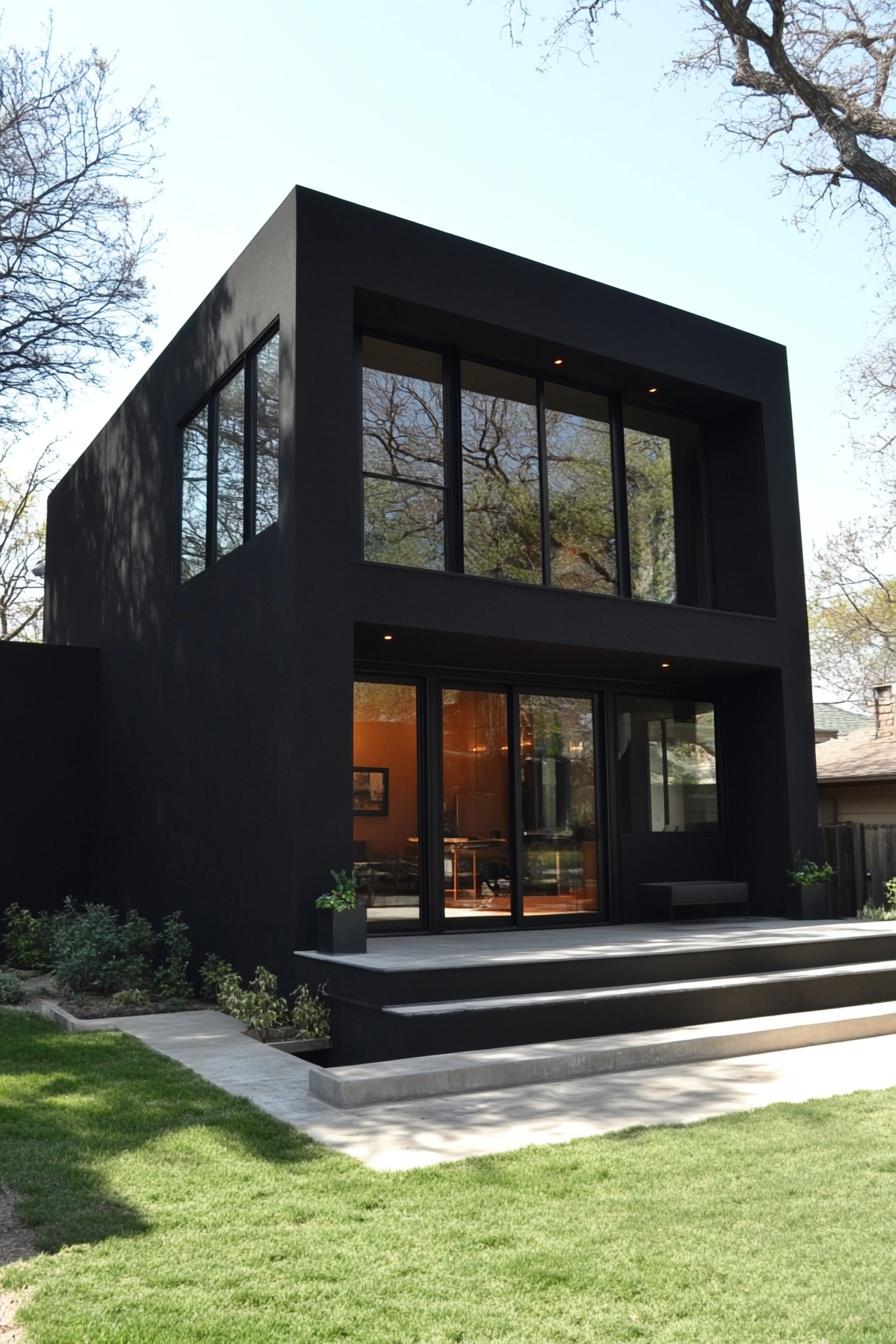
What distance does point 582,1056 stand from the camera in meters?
6.41

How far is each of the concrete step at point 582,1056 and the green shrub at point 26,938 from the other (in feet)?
18.9

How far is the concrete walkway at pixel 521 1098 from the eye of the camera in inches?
198

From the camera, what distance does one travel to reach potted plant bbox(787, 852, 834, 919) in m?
10.4

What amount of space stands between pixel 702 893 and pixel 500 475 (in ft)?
14.0

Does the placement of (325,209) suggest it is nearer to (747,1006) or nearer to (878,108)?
(878,108)

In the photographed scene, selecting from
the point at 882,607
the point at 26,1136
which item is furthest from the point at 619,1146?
the point at 882,607

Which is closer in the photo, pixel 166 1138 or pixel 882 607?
pixel 166 1138

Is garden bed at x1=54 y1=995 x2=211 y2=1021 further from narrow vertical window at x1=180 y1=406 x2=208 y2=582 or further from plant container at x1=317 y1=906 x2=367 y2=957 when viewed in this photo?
narrow vertical window at x1=180 y1=406 x2=208 y2=582

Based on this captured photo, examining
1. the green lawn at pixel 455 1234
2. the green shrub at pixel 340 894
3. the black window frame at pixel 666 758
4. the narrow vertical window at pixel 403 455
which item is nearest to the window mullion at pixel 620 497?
the black window frame at pixel 666 758

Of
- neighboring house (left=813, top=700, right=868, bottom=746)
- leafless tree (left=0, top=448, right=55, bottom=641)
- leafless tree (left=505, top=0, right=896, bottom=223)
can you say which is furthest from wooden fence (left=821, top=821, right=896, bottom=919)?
leafless tree (left=0, top=448, right=55, bottom=641)

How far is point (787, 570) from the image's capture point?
10.9m

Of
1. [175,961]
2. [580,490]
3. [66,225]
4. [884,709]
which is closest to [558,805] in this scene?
[580,490]

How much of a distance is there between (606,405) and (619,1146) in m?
7.51

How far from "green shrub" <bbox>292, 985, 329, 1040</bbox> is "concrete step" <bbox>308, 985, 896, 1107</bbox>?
2.29 ft
